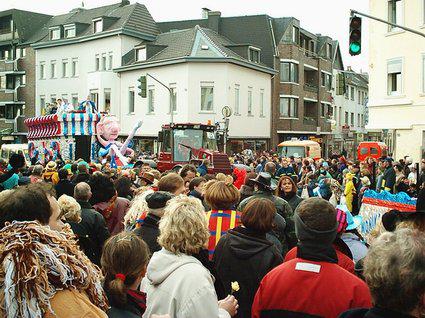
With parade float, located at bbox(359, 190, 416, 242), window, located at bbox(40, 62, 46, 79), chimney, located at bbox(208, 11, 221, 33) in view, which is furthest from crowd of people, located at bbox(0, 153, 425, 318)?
window, located at bbox(40, 62, 46, 79)

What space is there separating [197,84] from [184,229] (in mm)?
35890

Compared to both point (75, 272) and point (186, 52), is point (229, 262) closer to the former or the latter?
point (75, 272)

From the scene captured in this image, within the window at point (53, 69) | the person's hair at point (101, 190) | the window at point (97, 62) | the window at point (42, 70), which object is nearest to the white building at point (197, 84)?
the window at point (97, 62)

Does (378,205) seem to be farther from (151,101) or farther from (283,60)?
(283,60)

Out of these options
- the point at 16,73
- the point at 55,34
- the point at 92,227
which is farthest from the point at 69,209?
the point at 16,73

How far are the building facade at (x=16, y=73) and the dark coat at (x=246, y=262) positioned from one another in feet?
171

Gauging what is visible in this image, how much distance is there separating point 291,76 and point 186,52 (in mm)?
11572

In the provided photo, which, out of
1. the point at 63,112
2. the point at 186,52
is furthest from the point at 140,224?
the point at 186,52

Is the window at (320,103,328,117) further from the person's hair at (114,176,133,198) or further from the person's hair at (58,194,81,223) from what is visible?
Answer: the person's hair at (58,194,81,223)

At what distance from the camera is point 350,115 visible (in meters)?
64.9

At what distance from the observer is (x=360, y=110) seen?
67.8 m

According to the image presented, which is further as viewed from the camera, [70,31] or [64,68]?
[64,68]

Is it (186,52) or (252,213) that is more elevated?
(186,52)

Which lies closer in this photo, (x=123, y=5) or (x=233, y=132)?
(x=233, y=132)
